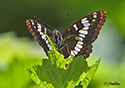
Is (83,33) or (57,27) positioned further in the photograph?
(57,27)

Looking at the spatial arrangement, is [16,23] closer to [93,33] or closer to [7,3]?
[7,3]

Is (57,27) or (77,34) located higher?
(57,27)

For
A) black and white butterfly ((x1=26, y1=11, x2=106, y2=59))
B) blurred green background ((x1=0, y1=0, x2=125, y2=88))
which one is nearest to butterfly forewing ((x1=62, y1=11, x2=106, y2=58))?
black and white butterfly ((x1=26, y1=11, x2=106, y2=59))

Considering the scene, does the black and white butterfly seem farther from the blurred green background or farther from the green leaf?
the green leaf

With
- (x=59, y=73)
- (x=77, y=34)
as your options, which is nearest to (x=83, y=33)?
(x=77, y=34)

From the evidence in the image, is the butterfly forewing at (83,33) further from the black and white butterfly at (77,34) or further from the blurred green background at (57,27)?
the blurred green background at (57,27)

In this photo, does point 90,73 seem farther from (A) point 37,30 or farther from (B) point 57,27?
(B) point 57,27

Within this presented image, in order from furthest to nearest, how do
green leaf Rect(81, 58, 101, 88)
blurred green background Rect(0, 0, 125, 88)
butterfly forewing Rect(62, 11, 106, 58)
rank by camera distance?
butterfly forewing Rect(62, 11, 106, 58) → blurred green background Rect(0, 0, 125, 88) → green leaf Rect(81, 58, 101, 88)

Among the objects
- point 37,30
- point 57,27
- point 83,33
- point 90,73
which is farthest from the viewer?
point 57,27
